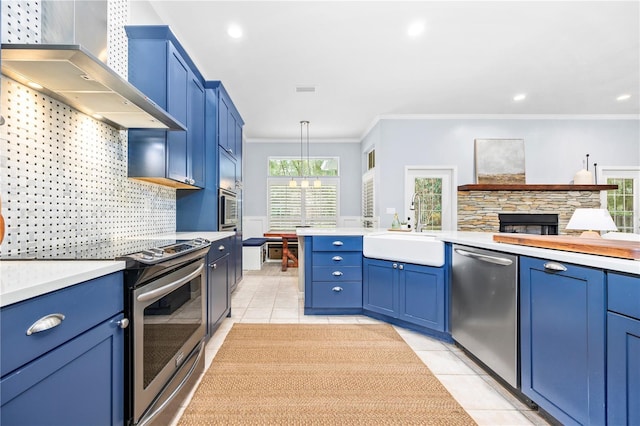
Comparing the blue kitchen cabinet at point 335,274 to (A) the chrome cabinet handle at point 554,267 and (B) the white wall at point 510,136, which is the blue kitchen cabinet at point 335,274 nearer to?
(A) the chrome cabinet handle at point 554,267

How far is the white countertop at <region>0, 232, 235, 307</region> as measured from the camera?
686 millimetres

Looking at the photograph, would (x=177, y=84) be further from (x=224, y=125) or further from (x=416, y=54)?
(x=416, y=54)

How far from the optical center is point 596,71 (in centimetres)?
364

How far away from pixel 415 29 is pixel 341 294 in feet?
9.15

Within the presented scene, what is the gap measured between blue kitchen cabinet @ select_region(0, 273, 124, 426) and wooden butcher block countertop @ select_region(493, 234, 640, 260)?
2.00m

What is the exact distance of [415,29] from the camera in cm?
276

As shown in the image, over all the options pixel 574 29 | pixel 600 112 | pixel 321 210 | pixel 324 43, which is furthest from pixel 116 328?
pixel 600 112

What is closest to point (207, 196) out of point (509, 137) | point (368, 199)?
point (368, 199)

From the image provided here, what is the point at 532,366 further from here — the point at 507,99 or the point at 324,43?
the point at 507,99

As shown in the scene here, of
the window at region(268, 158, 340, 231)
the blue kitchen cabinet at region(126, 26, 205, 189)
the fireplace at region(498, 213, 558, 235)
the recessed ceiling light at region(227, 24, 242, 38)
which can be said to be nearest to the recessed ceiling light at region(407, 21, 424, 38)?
the recessed ceiling light at region(227, 24, 242, 38)

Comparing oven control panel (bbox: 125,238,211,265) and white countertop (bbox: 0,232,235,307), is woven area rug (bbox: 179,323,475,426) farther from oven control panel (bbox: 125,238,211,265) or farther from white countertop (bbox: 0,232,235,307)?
white countertop (bbox: 0,232,235,307)

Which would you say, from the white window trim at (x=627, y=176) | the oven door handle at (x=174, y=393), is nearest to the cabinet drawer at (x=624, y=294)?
the oven door handle at (x=174, y=393)

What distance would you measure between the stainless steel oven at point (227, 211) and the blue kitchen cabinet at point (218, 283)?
0.28 meters

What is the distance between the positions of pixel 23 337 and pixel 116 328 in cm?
36
